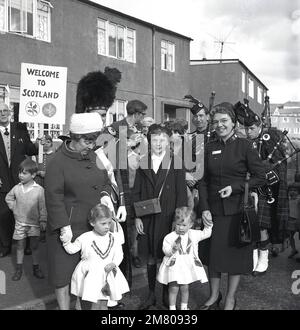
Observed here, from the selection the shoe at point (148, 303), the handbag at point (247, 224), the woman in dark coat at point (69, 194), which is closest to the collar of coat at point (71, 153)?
the woman in dark coat at point (69, 194)

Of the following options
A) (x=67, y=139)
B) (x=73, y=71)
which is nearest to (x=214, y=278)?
(x=67, y=139)

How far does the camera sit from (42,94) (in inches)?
280

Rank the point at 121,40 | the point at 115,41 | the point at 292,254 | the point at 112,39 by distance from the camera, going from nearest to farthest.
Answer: the point at 292,254 → the point at 112,39 → the point at 115,41 → the point at 121,40

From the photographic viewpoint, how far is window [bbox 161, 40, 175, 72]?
21858 millimetres

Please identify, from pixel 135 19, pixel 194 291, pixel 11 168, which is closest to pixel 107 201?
pixel 194 291

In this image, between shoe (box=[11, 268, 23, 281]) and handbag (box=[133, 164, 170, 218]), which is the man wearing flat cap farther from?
shoe (box=[11, 268, 23, 281])

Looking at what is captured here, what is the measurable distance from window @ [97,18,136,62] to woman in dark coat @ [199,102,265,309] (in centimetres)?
1467

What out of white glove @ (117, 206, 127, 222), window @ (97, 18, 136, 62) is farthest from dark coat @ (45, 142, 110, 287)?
window @ (97, 18, 136, 62)

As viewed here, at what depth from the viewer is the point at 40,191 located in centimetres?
596

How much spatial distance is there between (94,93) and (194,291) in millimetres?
2557

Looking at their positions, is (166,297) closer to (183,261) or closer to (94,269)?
(183,261)
